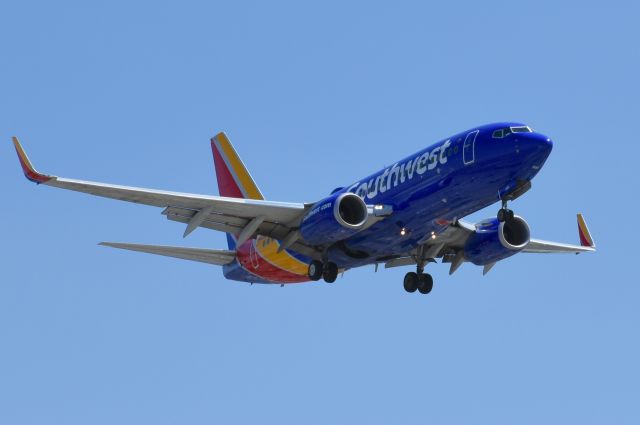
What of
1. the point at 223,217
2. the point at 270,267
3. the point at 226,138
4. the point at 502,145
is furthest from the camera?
the point at 226,138

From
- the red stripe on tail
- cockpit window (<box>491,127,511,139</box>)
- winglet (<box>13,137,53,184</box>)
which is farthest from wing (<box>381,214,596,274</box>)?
winglet (<box>13,137,53,184</box>)

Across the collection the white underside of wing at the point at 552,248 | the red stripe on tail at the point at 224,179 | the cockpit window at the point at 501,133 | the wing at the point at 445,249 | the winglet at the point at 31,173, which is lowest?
the winglet at the point at 31,173

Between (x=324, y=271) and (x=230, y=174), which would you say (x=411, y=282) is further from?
(x=230, y=174)

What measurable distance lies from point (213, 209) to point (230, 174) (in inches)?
463

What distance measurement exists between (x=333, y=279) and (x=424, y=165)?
693cm

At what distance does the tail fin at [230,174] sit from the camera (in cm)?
6169

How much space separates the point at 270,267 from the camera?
56531mm

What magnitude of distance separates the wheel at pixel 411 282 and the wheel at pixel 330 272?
4182mm

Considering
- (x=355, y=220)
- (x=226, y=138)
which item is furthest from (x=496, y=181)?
(x=226, y=138)

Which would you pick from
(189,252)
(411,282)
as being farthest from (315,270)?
(189,252)

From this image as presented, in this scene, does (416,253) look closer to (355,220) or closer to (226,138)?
(355,220)

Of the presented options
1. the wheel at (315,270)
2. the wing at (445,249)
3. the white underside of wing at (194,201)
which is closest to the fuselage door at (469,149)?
the wing at (445,249)

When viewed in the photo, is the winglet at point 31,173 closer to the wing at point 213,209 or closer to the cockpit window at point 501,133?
the wing at point 213,209

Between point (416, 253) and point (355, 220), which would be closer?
point (355, 220)
